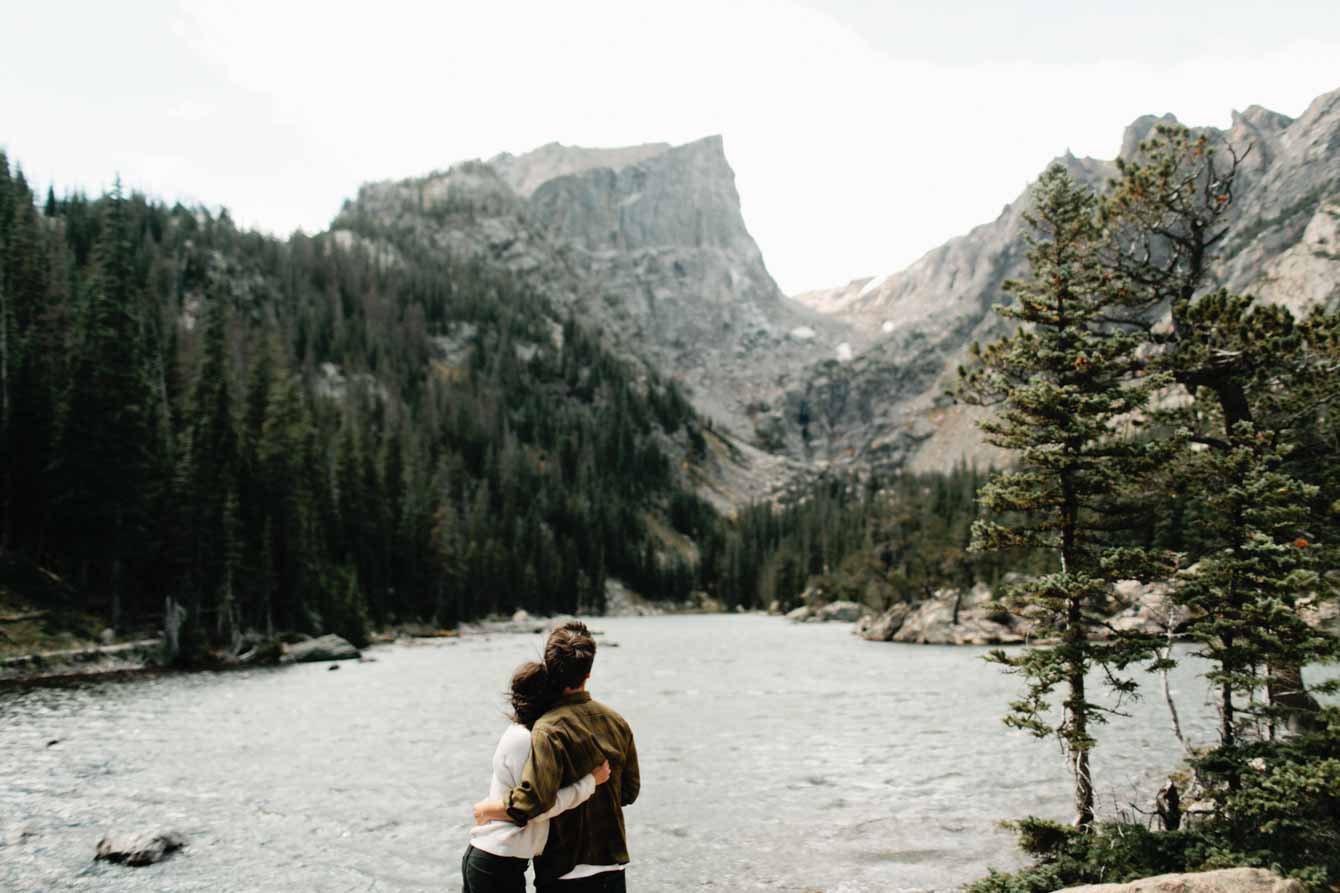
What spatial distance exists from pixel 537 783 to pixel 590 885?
116 cm

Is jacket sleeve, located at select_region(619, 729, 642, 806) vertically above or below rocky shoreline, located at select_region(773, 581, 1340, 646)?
above

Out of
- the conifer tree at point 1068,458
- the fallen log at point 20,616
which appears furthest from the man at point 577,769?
the fallen log at point 20,616

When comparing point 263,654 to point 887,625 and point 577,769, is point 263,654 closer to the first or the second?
point 887,625

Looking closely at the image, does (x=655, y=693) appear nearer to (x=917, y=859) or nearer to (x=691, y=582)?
(x=917, y=859)

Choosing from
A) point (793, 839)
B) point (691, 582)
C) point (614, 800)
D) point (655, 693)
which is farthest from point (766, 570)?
point (614, 800)

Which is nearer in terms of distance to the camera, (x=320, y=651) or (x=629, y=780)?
(x=629, y=780)

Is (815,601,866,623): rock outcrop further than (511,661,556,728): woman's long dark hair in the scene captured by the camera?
Yes

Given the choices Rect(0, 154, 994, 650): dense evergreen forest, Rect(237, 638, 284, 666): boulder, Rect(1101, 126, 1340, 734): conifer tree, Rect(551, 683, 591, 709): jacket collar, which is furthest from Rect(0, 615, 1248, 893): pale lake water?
Rect(0, 154, 994, 650): dense evergreen forest

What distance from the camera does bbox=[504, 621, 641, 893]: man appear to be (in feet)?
Answer: 19.1

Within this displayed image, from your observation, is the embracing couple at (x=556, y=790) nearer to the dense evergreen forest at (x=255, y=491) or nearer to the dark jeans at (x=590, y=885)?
the dark jeans at (x=590, y=885)

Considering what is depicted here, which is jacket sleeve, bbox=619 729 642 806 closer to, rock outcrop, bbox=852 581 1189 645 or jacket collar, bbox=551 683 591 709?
jacket collar, bbox=551 683 591 709

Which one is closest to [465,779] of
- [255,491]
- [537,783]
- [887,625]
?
[537,783]

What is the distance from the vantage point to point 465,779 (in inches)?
934

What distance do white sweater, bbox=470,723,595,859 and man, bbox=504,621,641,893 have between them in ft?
0.28
